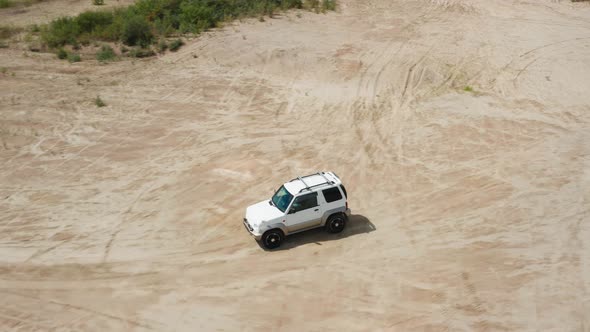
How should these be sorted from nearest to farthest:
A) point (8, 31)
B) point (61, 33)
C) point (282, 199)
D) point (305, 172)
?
1. point (282, 199)
2. point (305, 172)
3. point (61, 33)
4. point (8, 31)

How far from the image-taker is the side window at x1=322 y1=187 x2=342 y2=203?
18188mm

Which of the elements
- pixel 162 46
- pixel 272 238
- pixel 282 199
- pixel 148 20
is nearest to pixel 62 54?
pixel 162 46

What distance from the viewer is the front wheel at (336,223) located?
18.3 meters

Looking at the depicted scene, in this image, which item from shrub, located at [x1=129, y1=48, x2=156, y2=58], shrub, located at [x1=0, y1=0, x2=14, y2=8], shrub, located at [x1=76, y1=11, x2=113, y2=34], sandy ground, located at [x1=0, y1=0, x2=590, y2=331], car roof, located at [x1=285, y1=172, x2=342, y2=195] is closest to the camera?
sandy ground, located at [x1=0, y1=0, x2=590, y2=331]

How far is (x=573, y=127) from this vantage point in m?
26.4

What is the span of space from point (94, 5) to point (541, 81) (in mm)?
29701

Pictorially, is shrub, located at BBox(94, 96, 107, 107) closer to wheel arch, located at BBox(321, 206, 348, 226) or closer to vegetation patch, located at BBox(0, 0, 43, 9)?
wheel arch, located at BBox(321, 206, 348, 226)

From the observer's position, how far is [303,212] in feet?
59.0

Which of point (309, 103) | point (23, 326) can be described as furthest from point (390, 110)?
point (23, 326)

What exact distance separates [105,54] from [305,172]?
1605cm

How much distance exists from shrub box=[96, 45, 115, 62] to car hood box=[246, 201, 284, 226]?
17.8 metres

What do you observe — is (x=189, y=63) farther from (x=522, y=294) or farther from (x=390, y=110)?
(x=522, y=294)

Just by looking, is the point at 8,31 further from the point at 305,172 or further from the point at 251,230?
the point at 251,230

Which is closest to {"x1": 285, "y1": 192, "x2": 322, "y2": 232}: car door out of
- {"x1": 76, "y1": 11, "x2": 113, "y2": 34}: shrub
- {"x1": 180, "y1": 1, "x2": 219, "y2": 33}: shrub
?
{"x1": 180, "y1": 1, "x2": 219, "y2": 33}: shrub
